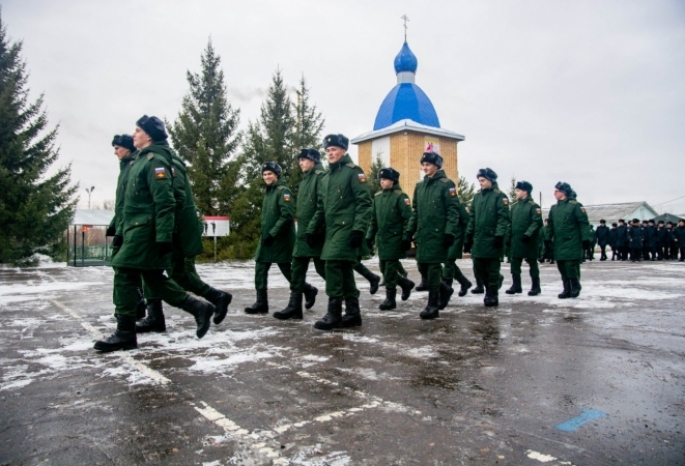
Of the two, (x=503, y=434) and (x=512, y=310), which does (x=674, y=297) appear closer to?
(x=512, y=310)

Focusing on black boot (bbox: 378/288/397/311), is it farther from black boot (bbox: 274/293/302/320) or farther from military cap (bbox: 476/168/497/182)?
military cap (bbox: 476/168/497/182)

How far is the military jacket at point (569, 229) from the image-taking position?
8.77 metres

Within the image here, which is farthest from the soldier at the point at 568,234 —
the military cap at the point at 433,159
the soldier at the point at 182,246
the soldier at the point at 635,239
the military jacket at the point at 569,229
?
the soldier at the point at 635,239

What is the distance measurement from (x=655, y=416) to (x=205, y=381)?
8.98 feet

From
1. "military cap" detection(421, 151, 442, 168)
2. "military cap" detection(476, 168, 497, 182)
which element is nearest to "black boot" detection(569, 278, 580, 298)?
"military cap" detection(476, 168, 497, 182)

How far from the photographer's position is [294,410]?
302 centimetres

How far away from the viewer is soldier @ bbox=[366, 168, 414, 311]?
735cm

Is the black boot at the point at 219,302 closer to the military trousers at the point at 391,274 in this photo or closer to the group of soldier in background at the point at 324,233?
the group of soldier in background at the point at 324,233

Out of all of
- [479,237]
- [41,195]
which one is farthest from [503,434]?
[41,195]

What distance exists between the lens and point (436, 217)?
22.0 feet

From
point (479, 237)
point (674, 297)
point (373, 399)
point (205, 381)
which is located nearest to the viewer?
point (373, 399)

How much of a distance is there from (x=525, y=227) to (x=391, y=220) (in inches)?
115

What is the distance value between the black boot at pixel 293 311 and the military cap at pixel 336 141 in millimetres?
1846

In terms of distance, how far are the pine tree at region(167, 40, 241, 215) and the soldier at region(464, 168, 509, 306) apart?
47.6 ft
